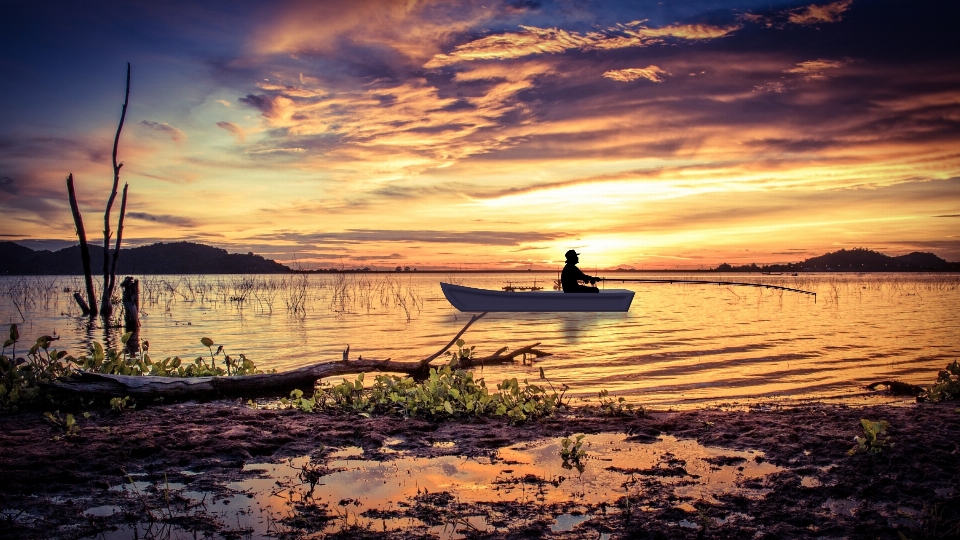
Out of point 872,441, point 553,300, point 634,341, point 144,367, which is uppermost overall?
point 553,300

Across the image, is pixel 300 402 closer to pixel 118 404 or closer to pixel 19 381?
pixel 118 404

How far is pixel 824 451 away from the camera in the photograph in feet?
19.9

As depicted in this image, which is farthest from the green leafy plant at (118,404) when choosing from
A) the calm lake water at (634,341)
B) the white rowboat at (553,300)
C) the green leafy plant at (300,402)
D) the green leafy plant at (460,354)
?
the white rowboat at (553,300)

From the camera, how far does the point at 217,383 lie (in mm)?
9727

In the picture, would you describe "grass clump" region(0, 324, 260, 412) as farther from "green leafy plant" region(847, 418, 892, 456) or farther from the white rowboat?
the white rowboat

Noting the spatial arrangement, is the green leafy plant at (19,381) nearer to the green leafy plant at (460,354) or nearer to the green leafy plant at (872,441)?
the green leafy plant at (460,354)

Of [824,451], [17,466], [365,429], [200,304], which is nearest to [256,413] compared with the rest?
[365,429]

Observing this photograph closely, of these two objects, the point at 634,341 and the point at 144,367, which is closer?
the point at 144,367

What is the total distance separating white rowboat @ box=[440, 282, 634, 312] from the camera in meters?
26.5

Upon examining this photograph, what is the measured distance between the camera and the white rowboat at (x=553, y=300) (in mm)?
26516

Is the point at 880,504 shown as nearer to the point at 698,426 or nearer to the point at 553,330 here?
the point at 698,426

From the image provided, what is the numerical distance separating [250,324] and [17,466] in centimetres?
2026

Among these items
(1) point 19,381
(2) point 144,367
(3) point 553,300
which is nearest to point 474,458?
(2) point 144,367

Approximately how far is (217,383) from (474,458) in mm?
5592
